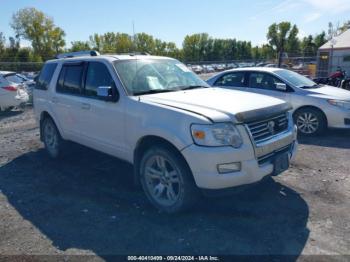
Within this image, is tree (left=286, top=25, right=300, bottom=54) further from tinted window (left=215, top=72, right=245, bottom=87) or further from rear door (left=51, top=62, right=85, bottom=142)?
rear door (left=51, top=62, right=85, bottom=142)

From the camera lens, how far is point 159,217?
3949 mm

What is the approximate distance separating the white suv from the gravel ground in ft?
1.42

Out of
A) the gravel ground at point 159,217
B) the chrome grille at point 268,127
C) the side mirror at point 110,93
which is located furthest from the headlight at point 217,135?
the side mirror at point 110,93

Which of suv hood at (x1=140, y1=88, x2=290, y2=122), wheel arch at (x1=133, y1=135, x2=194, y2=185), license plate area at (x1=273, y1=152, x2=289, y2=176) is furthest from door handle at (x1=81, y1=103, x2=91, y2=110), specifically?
license plate area at (x1=273, y1=152, x2=289, y2=176)

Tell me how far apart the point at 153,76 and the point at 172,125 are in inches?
50.8

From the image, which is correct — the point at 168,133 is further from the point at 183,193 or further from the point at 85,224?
the point at 85,224

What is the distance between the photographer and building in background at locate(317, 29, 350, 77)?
78.4 ft

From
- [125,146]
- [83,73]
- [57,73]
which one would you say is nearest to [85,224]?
[125,146]

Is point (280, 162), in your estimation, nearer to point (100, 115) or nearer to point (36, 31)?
point (100, 115)

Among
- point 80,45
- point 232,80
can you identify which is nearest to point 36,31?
point 80,45

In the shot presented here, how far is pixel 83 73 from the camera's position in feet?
17.1

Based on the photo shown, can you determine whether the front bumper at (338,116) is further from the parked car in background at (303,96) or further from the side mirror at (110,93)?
the side mirror at (110,93)

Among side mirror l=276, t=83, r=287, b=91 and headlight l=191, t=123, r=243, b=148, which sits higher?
side mirror l=276, t=83, r=287, b=91

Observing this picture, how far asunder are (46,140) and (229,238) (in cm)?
460
